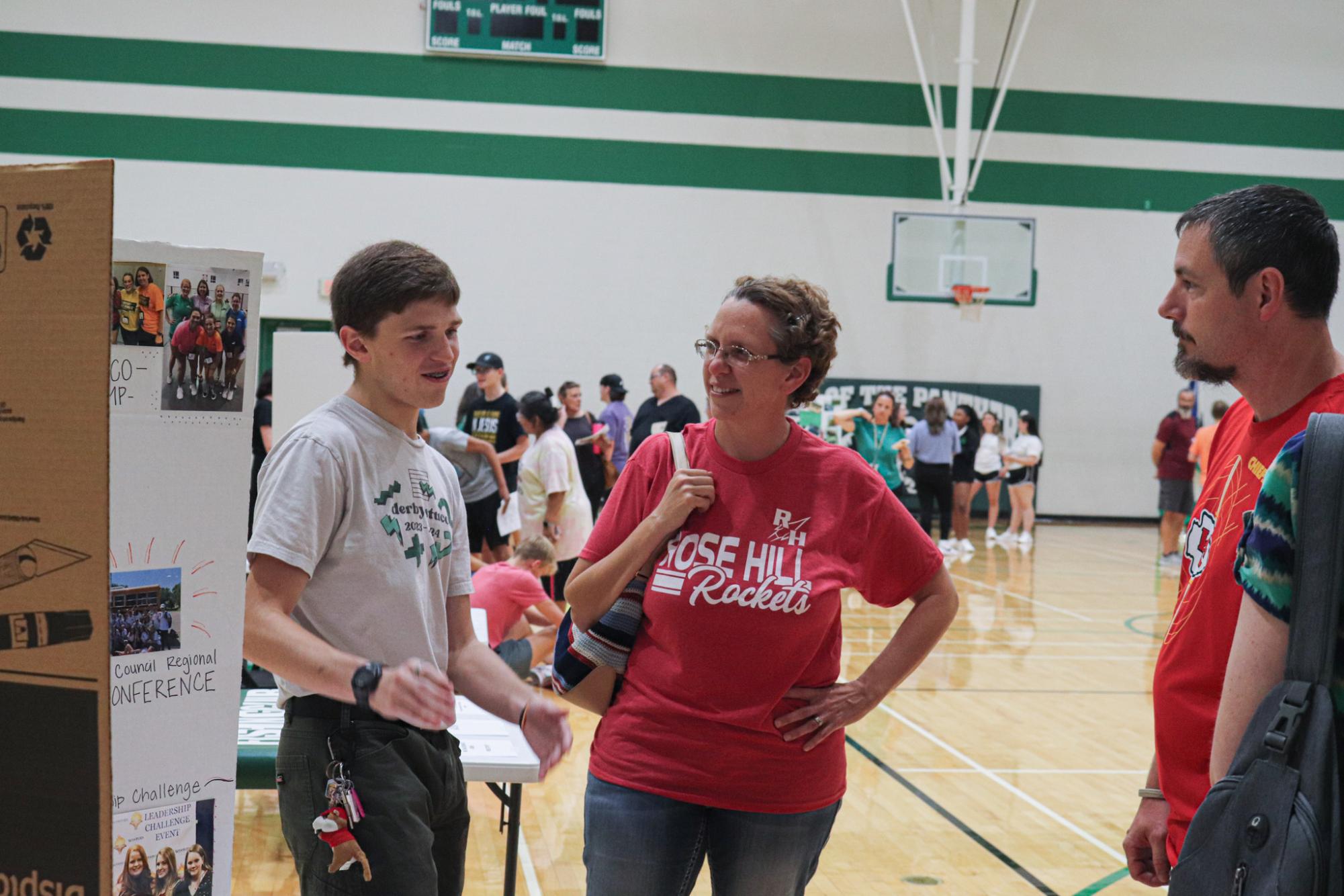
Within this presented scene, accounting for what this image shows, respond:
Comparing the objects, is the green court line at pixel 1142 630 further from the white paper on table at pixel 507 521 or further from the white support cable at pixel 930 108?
the white support cable at pixel 930 108

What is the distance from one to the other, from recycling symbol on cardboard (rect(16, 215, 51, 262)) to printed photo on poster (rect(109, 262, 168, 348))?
98cm

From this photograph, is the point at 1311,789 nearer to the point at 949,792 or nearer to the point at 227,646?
the point at 227,646

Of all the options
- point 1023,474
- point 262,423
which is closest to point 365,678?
point 262,423

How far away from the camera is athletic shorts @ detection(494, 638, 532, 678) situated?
6.02m

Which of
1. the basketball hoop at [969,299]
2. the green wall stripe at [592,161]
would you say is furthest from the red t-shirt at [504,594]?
the basketball hoop at [969,299]

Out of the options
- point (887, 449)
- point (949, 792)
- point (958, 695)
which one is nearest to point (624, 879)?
point (949, 792)

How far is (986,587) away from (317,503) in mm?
10680

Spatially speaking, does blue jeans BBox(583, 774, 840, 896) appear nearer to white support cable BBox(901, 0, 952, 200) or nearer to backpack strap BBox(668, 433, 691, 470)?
backpack strap BBox(668, 433, 691, 470)

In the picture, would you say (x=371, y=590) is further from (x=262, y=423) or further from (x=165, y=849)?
(x=262, y=423)

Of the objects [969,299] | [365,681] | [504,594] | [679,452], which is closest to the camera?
[365,681]

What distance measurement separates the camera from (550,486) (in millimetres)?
8391

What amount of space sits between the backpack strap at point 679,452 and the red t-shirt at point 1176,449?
42.8ft

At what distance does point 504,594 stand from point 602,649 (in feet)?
13.6

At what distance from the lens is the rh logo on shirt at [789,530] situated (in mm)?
2176
